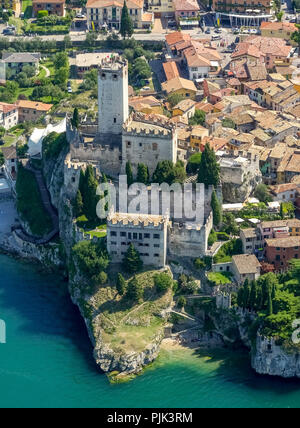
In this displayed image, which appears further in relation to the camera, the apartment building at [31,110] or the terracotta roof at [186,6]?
the terracotta roof at [186,6]

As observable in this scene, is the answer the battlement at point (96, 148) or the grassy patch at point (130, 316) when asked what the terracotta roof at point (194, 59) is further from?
the grassy patch at point (130, 316)

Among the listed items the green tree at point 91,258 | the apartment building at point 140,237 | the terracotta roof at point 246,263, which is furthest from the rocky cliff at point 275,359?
the green tree at point 91,258

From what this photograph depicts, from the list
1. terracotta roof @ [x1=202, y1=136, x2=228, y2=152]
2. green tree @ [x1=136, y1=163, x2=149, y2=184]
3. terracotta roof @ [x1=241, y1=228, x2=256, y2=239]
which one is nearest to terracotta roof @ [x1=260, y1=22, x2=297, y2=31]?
terracotta roof @ [x1=202, y1=136, x2=228, y2=152]

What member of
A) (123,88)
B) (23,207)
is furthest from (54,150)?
(123,88)

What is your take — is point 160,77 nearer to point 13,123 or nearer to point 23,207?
point 13,123

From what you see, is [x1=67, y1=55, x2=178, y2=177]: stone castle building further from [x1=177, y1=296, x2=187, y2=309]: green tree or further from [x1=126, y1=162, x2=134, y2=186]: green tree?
[x1=177, y1=296, x2=187, y2=309]: green tree

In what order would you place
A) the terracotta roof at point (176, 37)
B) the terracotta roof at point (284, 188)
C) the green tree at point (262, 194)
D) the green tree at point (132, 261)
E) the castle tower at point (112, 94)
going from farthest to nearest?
1. the terracotta roof at point (176, 37)
2. the terracotta roof at point (284, 188)
3. the green tree at point (262, 194)
4. the castle tower at point (112, 94)
5. the green tree at point (132, 261)

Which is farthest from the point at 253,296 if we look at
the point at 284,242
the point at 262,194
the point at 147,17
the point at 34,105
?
the point at 147,17
